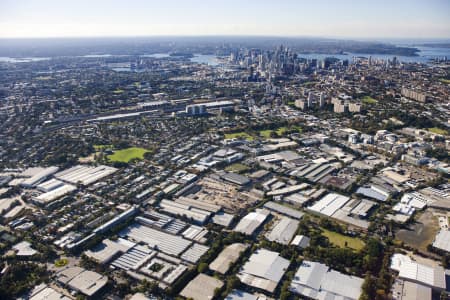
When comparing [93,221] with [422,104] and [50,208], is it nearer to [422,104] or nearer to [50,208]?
[50,208]

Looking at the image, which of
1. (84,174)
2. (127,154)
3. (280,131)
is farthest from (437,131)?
(84,174)

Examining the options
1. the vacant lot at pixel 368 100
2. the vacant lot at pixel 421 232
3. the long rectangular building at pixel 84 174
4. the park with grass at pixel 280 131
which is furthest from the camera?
the vacant lot at pixel 368 100

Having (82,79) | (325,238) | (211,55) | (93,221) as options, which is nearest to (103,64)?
(82,79)

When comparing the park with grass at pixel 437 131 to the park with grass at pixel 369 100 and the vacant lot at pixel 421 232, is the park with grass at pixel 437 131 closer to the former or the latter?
the park with grass at pixel 369 100

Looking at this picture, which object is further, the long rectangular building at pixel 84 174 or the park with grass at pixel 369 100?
the park with grass at pixel 369 100

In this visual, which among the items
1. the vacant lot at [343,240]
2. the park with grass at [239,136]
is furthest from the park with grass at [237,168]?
the vacant lot at [343,240]

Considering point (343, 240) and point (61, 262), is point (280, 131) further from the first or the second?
point (61, 262)

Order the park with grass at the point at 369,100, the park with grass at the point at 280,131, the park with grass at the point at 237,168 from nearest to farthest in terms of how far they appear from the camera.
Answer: the park with grass at the point at 237,168 < the park with grass at the point at 280,131 < the park with grass at the point at 369,100

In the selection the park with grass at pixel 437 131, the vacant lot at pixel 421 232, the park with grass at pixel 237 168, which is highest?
the park with grass at pixel 437 131
